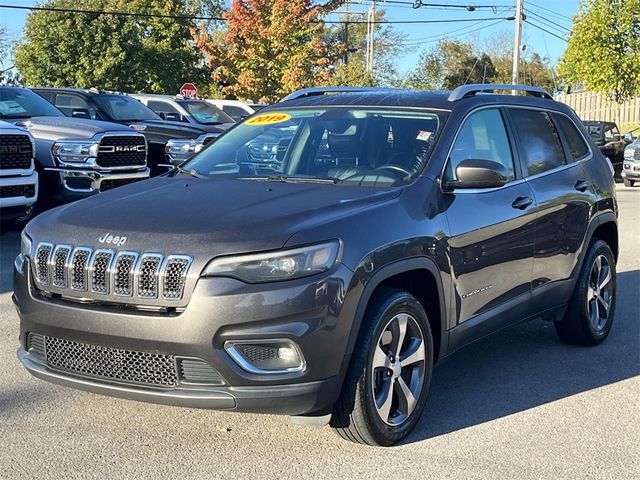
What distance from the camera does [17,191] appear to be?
960cm

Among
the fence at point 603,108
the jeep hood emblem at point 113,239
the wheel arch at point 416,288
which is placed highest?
the fence at point 603,108

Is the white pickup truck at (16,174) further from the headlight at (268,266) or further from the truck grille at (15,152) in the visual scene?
the headlight at (268,266)

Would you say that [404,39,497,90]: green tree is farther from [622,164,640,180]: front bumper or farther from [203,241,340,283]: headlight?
[203,241,340,283]: headlight

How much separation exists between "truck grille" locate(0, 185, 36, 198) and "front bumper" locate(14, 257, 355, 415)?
20.2 feet

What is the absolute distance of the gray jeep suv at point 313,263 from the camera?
144 inches

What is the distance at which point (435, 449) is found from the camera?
4.18 m

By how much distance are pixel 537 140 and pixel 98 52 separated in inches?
1375

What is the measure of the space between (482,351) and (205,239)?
2.99m

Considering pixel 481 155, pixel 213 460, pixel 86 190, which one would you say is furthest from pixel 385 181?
pixel 86 190

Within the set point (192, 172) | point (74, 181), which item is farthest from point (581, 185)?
point (74, 181)

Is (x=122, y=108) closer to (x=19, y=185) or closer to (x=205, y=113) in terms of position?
(x=205, y=113)

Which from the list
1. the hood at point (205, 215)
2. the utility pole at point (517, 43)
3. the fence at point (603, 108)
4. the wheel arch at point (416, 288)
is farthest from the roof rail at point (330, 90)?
the fence at point (603, 108)

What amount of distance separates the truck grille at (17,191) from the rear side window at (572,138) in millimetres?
6219

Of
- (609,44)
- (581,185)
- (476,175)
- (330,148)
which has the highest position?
(609,44)
